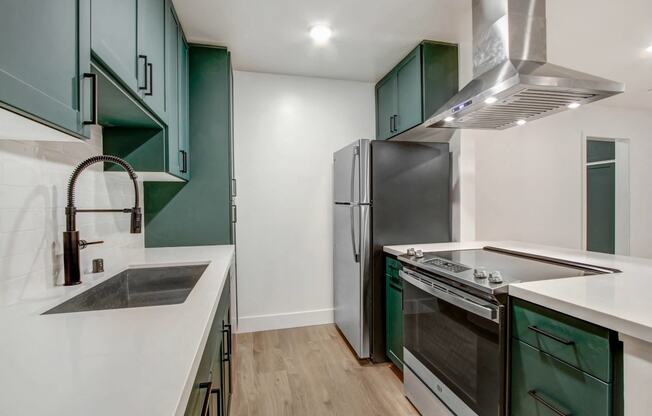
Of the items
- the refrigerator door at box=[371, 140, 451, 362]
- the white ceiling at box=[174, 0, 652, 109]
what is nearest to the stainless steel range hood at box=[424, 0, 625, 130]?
the white ceiling at box=[174, 0, 652, 109]

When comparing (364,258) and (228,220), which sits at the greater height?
(228,220)

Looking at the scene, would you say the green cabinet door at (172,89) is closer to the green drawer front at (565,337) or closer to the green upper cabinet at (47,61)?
the green upper cabinet at (47,61)

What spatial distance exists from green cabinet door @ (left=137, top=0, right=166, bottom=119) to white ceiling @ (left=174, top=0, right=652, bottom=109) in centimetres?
42

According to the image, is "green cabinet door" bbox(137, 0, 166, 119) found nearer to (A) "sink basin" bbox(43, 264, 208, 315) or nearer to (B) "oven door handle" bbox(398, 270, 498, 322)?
(A) "sink basin" bbox(43, 264, 208, 315)

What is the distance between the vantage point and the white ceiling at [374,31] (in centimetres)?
195

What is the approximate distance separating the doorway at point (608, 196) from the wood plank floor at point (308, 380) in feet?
12.2

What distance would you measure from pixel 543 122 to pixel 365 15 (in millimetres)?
2340

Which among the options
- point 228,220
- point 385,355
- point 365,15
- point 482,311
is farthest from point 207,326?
point 365,15

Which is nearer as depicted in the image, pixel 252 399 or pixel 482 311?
pixel 482 311

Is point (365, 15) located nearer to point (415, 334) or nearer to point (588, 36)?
point (588, 36)

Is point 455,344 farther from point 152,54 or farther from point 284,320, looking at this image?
point 152,54

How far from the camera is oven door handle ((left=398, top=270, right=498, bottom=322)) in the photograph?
1.30 m

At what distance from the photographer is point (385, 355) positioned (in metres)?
2.42

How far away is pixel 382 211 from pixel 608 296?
1.42m
